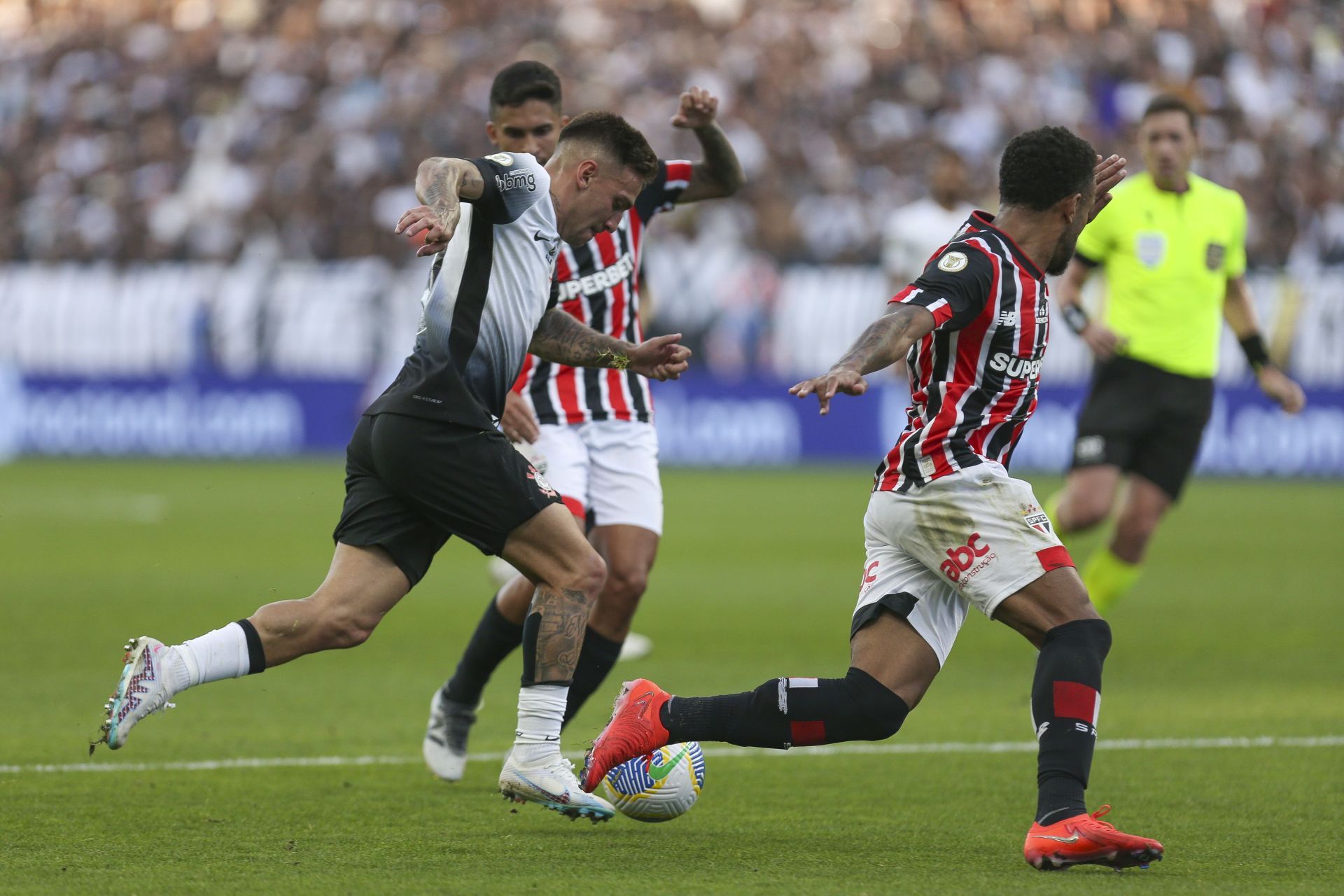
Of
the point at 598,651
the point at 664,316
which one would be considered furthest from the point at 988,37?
the point at 598,651

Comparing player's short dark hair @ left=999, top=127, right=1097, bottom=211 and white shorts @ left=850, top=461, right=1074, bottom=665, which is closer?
white shorts @ left=850, top=461, right=1074, bottom=665

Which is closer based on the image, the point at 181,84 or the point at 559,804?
the point at 559,804


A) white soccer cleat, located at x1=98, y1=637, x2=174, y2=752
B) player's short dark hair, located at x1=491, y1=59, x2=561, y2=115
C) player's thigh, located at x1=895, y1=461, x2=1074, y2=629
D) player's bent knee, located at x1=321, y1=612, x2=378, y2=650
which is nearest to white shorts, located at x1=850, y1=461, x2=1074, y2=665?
player's thigh, located at x1=895, y1=461, x2=1074, y2=629

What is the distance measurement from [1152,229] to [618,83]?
18.2 meters

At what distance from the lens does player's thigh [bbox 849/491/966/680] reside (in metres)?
5.14

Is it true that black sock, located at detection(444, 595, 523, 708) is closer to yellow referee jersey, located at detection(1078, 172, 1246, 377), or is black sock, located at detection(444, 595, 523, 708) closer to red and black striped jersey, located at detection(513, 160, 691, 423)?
red and black striped jersey, located at detection(513, 160, 691, 423)

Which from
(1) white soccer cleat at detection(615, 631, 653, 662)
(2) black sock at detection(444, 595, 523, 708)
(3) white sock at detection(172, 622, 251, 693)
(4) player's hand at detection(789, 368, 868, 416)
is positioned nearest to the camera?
(4) player's hand at detection(789, 368, 868, 416)

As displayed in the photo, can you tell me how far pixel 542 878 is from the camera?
4672 millimetres

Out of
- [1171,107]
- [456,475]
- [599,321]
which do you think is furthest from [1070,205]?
[1171,107]

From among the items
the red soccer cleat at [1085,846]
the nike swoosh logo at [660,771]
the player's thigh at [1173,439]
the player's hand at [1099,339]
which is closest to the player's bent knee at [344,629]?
the nike swoosh logo at [660,771]

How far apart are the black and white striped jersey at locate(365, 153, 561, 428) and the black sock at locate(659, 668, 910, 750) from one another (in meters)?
1.03

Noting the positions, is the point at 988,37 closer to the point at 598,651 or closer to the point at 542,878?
the point at 598,651

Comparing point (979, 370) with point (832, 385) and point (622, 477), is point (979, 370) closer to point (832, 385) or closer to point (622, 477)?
point (832, 385)

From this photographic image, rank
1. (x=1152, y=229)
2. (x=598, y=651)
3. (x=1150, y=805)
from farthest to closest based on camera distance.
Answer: (x=1152, y=229) → (x=598, y=651) → (x=1150, y=805)
